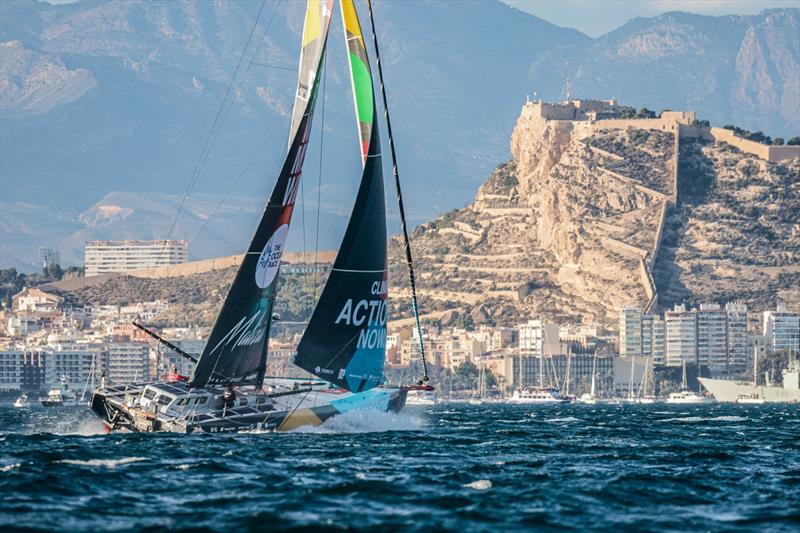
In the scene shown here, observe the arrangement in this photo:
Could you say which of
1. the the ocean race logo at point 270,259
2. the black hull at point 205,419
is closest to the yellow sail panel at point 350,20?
the the ocean race logo at point 270,259

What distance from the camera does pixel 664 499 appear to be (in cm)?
4594

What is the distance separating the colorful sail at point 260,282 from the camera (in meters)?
64.2

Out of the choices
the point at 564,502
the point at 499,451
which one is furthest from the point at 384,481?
the point at 499,451

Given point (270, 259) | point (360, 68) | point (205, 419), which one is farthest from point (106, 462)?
point (360, 68)

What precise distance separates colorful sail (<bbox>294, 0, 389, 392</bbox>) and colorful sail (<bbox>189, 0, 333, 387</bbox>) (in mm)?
1331

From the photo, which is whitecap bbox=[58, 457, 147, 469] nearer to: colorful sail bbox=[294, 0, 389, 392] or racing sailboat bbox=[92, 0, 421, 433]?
racing sailboat bbox=[92, 0, 421, 433]

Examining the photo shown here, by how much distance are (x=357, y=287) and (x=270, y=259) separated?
3.27 m

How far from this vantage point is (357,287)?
66562 millimetres

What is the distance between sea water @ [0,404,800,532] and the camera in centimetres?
4134

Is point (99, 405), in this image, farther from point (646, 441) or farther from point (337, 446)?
point (646, 441)

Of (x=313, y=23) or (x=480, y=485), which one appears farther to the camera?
(x=313, y=23)

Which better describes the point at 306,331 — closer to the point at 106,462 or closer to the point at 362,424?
the point at 362,424

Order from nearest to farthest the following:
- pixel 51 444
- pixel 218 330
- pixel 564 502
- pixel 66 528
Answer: pixel 66 528 → pixel 564 502 → pixel 51 444 → pixel 218 330

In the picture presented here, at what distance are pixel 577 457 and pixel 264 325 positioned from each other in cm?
1200
